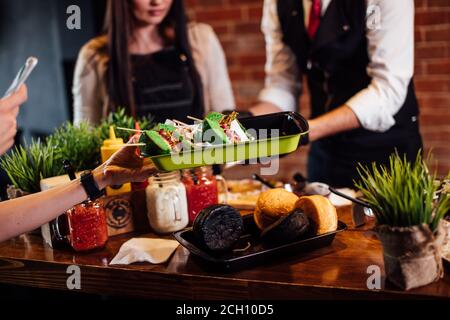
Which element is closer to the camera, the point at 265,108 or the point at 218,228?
the point at 218,228

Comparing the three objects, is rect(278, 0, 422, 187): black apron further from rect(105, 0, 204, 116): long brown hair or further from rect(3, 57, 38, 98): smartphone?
rect(3, 57, 38, 98): smartphone

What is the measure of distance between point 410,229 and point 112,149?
1.03 m

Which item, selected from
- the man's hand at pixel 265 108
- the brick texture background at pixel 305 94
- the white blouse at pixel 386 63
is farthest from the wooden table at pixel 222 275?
the brick texture background at pixel 305 94

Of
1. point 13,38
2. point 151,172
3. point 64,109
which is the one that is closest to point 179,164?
point 151,172

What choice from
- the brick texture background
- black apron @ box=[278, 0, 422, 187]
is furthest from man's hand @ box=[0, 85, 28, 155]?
the brick texture background

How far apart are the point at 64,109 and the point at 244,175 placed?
1.47 m

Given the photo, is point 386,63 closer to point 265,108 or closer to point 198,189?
point 265,108

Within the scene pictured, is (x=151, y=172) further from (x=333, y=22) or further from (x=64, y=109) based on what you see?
(x=64, y=109)

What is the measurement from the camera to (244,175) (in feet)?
13.2

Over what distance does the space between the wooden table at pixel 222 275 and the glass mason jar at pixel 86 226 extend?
3 centimetres

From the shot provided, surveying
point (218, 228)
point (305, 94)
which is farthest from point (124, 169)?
point (305, 94)

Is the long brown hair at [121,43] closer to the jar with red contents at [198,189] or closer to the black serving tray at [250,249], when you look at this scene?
the jar with red contents at [198,189]

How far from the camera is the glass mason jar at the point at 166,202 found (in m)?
1.82

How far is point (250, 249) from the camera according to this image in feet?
5.19
